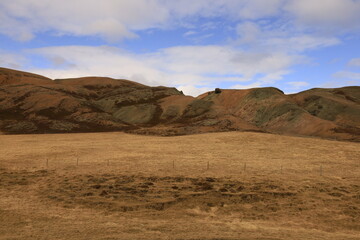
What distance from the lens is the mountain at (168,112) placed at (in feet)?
180

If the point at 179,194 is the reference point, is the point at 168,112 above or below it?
above

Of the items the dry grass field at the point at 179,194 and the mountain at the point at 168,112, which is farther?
the mountain at the point at 168,112

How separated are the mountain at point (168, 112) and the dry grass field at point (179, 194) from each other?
20.5 meters

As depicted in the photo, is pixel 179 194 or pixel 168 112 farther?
pixel 168 112

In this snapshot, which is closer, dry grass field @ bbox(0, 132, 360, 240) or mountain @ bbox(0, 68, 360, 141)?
dry grass field @ bbox(0, 132, 360, 240)

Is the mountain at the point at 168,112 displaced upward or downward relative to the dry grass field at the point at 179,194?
upward

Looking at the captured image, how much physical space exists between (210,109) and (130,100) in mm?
21978

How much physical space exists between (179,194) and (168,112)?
52.0 metres

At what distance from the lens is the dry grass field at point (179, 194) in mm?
14430

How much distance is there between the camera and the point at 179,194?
20.0 m

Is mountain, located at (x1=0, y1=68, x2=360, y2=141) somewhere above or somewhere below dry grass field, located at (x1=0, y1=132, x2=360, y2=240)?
above

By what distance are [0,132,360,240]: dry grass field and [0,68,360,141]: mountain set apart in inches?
807

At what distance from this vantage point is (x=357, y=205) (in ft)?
62.6

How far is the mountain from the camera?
54.8 metres
